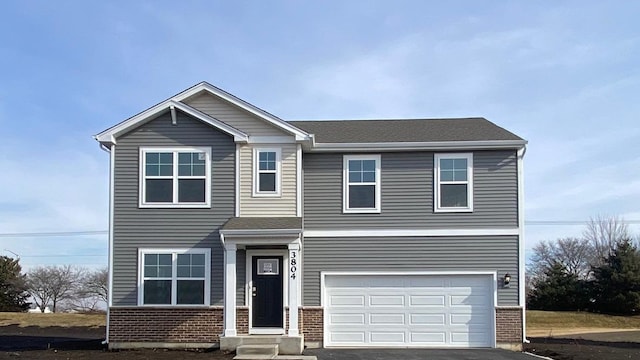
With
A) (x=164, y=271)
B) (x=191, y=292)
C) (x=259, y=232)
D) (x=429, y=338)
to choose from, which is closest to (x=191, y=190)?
(x=164, y=271)

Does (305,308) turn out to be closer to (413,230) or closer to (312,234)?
(312,234)

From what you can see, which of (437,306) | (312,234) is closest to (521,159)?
(437,306)

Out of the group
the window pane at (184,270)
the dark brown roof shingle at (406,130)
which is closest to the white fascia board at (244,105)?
the dark brown roof shingle at (406,130)

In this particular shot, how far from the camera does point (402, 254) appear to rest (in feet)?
61.9

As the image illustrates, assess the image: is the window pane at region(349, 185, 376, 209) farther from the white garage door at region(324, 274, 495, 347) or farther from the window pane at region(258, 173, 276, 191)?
the window pane at region(258, 173, 276, 191)

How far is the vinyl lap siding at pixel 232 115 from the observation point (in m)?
18.6

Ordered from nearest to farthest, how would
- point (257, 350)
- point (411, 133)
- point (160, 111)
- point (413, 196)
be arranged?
point (257, 350), point (160, 111), point (413, 196), point (411, 133)

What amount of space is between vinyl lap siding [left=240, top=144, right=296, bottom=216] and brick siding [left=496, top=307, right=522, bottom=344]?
6276 mm

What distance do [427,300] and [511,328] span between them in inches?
90.7

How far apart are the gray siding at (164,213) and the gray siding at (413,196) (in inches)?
92.7

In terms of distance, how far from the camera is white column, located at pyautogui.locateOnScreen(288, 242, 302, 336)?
56.8 ft

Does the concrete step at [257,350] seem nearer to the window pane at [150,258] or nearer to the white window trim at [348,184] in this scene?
the window pane at [150,258]

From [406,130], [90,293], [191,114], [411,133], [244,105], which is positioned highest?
[244,105]

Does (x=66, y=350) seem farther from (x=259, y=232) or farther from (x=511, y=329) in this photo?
(x=511, y=329)
